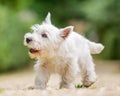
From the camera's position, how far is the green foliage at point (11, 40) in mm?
30538

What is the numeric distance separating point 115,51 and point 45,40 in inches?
946

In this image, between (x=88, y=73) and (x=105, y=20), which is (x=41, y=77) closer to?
(x=88, y=73)

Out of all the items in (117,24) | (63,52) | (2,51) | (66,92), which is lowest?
(66,92)

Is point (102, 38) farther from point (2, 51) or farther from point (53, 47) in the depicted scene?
point (53, 47)

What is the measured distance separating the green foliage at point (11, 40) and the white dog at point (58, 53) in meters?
16.9

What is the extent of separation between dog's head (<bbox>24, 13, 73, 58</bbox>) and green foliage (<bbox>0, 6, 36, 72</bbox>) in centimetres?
1744

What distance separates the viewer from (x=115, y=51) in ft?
119

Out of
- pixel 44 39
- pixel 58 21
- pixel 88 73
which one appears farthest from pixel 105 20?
pixel 44 39

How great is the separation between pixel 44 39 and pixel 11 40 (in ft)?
61.6

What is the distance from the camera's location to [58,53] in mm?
12766

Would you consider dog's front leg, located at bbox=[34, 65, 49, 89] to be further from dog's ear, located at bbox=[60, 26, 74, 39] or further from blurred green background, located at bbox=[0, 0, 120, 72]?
blurred green background, located at bbox=[0, 0, 120, 72]

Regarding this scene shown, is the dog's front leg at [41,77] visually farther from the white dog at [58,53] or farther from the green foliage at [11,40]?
the green foliage at [11,40]

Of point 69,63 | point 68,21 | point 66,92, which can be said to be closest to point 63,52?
point 69,63

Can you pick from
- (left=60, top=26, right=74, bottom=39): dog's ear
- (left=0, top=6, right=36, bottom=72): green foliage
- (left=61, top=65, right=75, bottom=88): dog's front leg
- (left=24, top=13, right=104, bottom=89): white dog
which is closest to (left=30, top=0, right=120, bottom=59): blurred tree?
(left=0, top=6, right=36, bottom=72): green foliage
